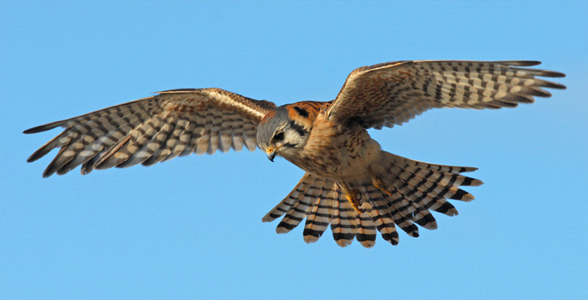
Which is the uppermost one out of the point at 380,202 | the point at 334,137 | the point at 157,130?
the point at 157,130

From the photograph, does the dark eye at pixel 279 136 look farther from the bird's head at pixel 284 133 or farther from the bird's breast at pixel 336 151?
the bird's breast at pixel 336 151

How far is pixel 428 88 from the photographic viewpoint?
7465mm

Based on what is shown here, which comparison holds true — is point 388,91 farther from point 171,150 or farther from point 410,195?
point 171,150

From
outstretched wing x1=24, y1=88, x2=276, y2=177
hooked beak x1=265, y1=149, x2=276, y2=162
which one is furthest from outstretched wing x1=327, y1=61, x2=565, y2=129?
outstretched wing x1=24, y1=88, x2=276, y2=177

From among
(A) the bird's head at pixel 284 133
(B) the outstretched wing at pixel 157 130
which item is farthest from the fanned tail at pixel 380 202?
(A) the bird's head at pixel 284 133

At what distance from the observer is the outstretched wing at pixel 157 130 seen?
881 centimetres

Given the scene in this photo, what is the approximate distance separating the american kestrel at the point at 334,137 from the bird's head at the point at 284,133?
11mm

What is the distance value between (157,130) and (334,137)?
2.43 metres

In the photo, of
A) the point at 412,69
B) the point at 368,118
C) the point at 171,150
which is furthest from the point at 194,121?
the point at 412,69

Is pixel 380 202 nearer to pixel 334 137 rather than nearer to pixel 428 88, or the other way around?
pixel 334 137

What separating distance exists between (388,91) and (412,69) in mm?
573

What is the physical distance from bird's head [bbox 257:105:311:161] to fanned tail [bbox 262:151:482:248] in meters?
1.25

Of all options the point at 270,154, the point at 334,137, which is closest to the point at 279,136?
the point at 270,154

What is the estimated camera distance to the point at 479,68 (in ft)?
22.8
